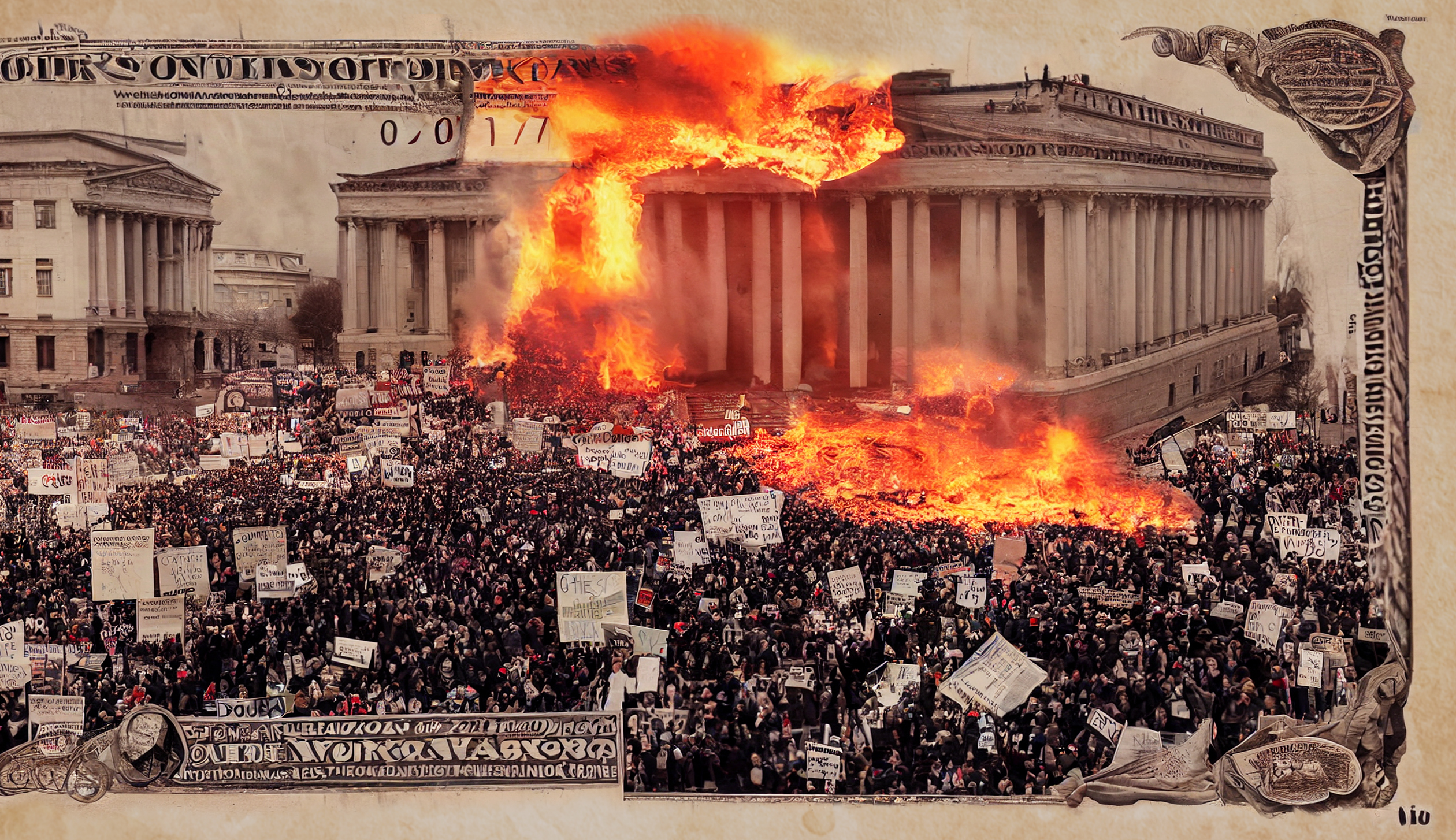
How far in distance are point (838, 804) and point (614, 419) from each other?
141 inches

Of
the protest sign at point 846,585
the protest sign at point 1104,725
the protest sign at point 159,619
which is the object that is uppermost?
the protest sign at point 846,585

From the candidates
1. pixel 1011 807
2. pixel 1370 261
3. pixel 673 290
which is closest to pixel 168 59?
pixel 673 290

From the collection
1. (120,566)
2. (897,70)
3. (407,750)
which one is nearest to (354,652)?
(407,750)

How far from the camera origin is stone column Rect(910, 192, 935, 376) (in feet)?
32.6

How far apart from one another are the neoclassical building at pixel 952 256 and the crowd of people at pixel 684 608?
87 cm

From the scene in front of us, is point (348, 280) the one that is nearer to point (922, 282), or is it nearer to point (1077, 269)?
point (922, 282)

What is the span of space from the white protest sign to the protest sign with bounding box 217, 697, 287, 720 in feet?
26.1

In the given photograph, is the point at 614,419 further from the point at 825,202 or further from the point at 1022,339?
the point at 1022,339

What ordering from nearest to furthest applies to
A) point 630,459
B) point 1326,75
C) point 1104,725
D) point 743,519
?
point 1104,725
point 1326,75
point 743,519
point 630,459

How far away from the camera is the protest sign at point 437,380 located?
32.6 feet

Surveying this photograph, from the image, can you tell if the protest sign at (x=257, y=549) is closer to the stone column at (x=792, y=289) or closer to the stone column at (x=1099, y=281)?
the stone column at (x=792, y=289)

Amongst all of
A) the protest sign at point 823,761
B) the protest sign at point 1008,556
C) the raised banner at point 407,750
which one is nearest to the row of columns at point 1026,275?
the protest sign at point 1008,556

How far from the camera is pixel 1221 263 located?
992 cm

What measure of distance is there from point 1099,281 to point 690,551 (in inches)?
163
